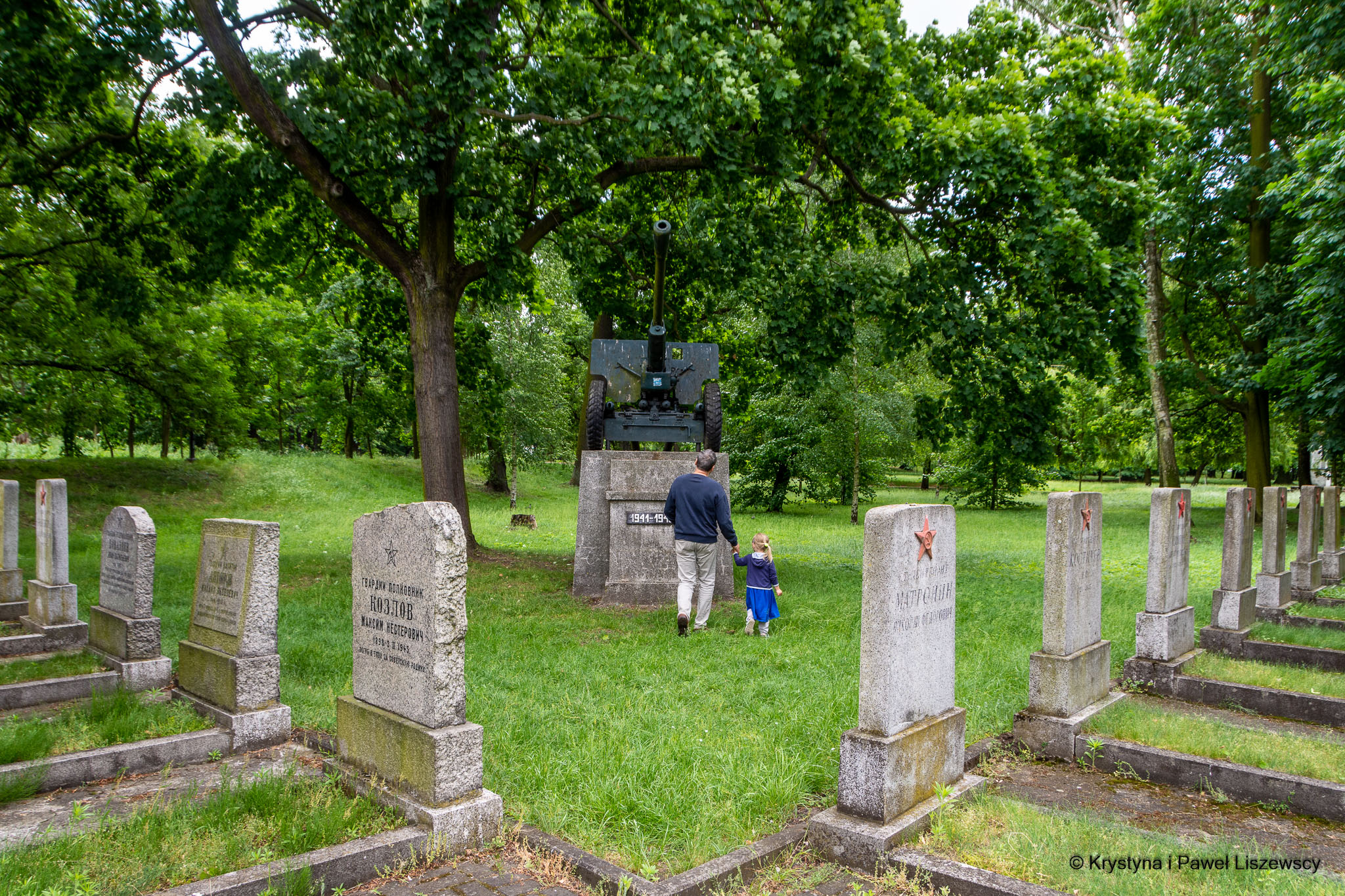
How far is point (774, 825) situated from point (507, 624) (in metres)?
5.43

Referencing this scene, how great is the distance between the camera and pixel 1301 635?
808 cm

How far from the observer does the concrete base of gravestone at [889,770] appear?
3.87 m

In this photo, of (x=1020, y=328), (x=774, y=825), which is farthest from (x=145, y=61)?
(x=1020, y=328)

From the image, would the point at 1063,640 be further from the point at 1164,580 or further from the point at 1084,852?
the point at 1084,852

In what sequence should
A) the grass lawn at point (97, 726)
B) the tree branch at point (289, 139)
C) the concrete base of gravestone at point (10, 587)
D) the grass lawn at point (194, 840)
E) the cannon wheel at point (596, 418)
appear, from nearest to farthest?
the grass lawn at point (194, 840)
the grass lawn at point (97, 726)
the concrete base of gravestone at point (10, 587)
the tree branch at point (289, 139)
the cannon wheel at point (596, 418)

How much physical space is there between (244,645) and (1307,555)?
11.6 m

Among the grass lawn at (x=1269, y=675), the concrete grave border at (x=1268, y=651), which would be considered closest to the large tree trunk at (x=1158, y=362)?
the concrete grave border at (x=1268, y=651)

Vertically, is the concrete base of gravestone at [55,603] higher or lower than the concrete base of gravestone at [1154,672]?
higher

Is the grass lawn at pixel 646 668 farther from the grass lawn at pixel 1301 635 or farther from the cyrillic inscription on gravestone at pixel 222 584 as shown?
the grass lawn at pixel 1301 635

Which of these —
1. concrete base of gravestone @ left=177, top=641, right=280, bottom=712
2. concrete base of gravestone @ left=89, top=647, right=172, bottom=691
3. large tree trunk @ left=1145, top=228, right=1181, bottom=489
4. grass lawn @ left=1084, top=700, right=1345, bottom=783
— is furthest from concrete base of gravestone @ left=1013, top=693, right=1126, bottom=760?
large tree trunk @ left=1145, top=228, right=1181, bottom=489

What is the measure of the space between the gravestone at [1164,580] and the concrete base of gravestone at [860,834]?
142 inches

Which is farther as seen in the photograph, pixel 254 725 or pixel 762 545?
pixel 762 545

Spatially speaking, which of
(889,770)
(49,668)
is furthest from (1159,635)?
(49,668)

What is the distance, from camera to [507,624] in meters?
8.96
